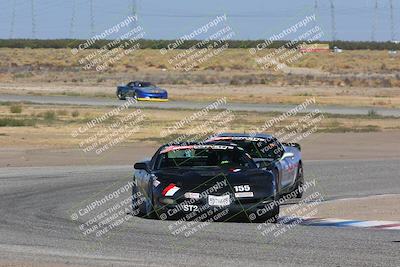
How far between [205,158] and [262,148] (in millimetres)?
2599

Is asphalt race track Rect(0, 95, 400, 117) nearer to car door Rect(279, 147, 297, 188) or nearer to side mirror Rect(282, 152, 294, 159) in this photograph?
car door Rect(279, 147, 297, 188)

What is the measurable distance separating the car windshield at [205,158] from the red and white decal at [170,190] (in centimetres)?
83

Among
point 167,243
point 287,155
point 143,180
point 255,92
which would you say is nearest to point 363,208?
point 287,155

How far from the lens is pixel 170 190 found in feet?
52.4

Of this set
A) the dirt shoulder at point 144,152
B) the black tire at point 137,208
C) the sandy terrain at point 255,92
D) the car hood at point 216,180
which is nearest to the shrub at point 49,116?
the dirt shoulder at point 144,152

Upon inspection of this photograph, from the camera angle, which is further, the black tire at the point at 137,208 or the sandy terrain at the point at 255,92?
the sandy terrain at the point at 255,92

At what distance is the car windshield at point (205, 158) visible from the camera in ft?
55.6

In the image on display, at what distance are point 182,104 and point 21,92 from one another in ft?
61.4

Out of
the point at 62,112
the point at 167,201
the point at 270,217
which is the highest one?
the point at 167,201

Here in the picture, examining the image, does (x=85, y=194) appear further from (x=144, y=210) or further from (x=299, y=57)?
(x=299, y=57)

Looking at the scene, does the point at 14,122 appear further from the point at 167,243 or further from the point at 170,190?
the point at 167,243

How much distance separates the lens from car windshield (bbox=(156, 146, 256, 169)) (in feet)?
55.6

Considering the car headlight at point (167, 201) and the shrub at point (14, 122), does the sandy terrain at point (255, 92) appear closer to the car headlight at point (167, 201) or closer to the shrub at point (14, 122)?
the shrub at point (14, 122)

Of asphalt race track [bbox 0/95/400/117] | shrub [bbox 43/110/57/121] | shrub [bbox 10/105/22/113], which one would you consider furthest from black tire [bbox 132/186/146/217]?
asphalt race track [bbox 0/95/400/117]
